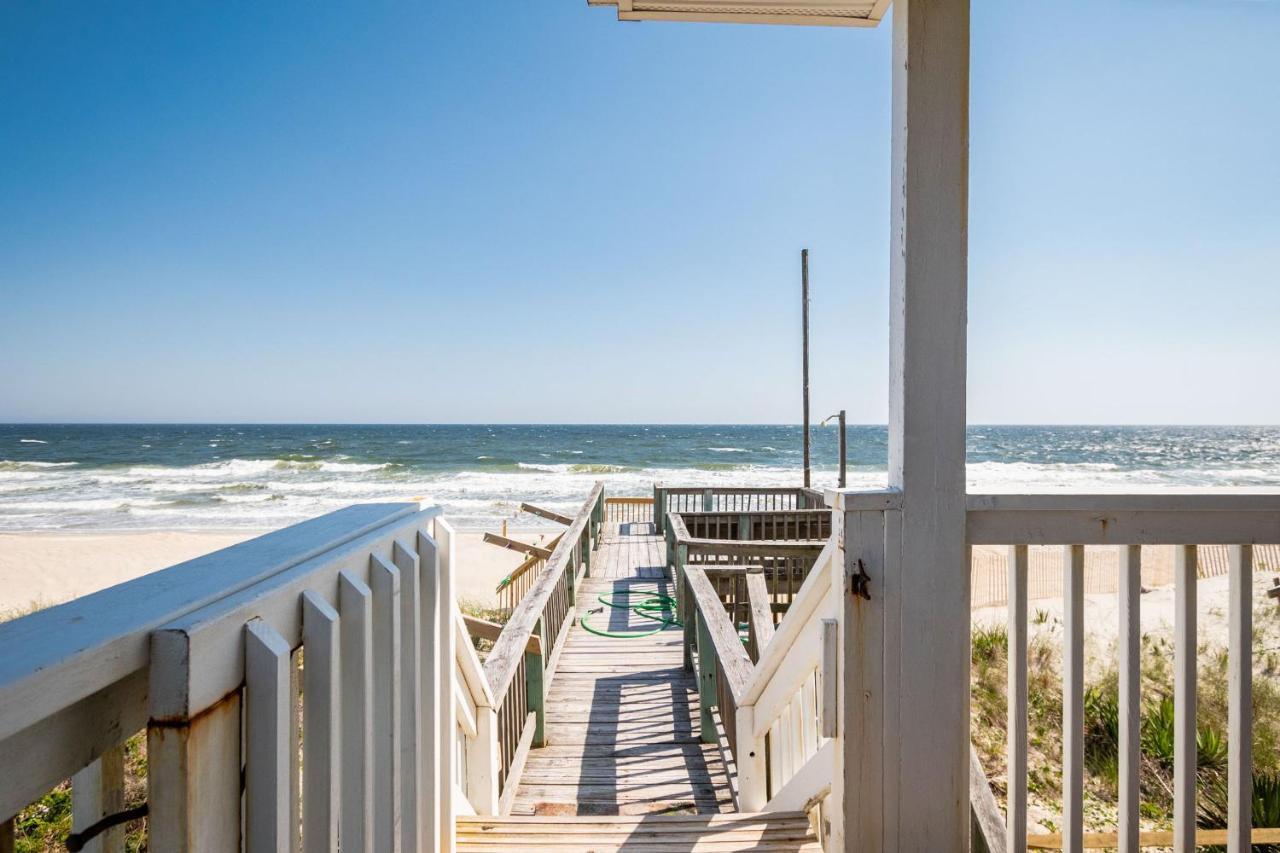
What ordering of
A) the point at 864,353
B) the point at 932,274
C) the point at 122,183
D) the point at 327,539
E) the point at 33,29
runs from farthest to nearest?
the point at 864,353, the point at 122,183, the point at 33,29, the point at 932,274, the point at 327,539

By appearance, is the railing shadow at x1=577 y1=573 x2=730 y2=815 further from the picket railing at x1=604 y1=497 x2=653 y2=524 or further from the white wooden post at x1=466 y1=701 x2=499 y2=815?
the picket railing at x1=604 y1=497 x2=653 y2=524

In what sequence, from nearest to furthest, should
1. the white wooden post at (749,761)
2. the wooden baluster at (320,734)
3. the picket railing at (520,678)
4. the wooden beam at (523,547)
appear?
the wooden baluster at (320,734)
the white wooden post at (749,761)
the picket railing at (520,678)
the wooden beam at (523,547)

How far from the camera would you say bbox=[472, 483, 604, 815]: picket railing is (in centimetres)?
256

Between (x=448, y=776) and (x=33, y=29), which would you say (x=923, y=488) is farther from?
(x=33, y=29)

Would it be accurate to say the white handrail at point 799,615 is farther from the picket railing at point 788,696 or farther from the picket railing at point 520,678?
the picket railing at point 520,678

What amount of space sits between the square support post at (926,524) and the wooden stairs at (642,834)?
1.21ft

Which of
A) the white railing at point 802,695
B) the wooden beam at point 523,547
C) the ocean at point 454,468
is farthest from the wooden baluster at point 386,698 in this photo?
the ocean at point 454,468

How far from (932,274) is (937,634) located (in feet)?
2.85

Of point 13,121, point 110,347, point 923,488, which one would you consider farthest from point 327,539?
point 110,347

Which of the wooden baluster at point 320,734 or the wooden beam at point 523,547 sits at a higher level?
the wooden baluster at point 320,734

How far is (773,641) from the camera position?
2004 millimetres

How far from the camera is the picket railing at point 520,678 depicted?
2557 mm

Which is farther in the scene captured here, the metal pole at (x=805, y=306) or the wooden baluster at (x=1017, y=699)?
the metal pole at (x=805, y=306)

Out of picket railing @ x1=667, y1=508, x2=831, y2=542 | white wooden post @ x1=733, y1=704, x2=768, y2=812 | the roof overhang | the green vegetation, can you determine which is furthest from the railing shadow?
the roof overhang
